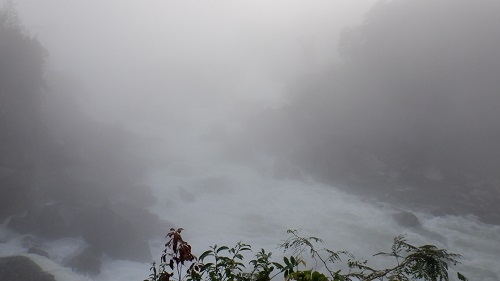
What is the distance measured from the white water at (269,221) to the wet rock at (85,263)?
0.55m

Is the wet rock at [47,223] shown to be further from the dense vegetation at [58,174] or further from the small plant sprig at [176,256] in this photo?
the small plant sprig at [176,256]

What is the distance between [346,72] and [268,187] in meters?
19.4

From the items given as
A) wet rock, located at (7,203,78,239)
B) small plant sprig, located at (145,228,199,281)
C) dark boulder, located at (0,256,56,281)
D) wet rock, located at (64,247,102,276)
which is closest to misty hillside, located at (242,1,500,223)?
wet rock, located at (64,247,102,276)

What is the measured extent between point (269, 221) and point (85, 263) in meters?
12.1

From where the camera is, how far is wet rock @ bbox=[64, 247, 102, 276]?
19016 millimetres

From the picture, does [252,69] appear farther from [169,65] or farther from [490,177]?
[490,177]

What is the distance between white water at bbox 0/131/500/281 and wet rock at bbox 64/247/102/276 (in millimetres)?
545

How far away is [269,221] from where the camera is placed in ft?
84.3

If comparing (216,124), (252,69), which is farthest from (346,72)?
(252,69)

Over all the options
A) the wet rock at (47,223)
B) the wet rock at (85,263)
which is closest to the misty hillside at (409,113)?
the wet rock at (85,263)

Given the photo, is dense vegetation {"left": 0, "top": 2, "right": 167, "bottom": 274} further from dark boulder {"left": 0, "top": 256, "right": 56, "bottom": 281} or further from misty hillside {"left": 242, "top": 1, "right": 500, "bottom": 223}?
misty hillside {"left": 242, "top": 1, "right": 500, "bottom": 223}

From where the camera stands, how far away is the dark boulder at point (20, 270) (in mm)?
13523

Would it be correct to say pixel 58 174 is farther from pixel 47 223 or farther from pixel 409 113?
pixel 409 113

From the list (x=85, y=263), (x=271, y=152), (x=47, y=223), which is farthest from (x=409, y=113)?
(x=47, y=223)
